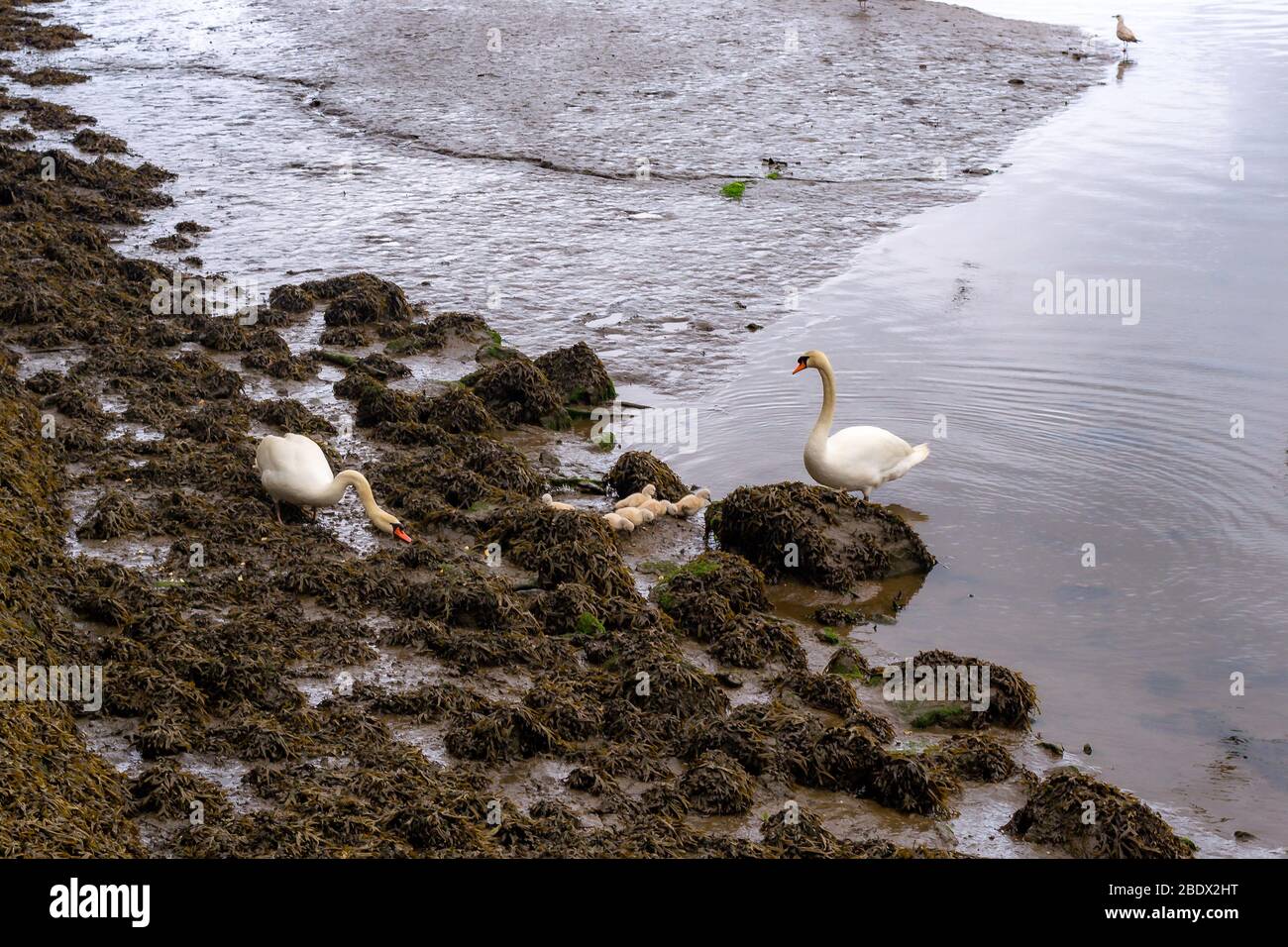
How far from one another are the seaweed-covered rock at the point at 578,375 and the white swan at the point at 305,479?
9.28 ft

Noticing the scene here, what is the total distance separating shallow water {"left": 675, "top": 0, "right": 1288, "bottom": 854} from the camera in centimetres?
741

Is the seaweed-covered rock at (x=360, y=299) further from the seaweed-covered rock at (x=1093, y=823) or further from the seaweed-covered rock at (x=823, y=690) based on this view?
the seaweed-covered rock at (x=1093, y=823)

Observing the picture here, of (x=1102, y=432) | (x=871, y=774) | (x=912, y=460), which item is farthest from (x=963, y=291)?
(x=871, y=774)

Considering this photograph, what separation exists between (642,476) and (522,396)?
1.88 metres

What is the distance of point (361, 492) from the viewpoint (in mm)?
8609

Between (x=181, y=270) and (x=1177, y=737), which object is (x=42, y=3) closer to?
(x=181, y=270)

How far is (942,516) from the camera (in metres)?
9.66

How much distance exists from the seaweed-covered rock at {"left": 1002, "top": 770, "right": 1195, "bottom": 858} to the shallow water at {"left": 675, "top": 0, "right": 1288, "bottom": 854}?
1.46 ft

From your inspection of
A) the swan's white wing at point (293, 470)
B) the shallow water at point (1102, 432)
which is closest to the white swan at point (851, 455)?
the shallow water at point (1102, 432)

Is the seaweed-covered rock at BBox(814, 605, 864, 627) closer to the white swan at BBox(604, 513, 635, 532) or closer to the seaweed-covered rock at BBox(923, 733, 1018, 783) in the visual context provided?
the white swan at BBox(604, 513, 635, 532)

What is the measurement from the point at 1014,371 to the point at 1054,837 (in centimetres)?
626

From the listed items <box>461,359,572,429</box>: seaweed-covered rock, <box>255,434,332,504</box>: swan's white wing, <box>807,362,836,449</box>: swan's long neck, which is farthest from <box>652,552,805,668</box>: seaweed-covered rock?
<box>461,359,572,429</box>: seaweed-covered rock

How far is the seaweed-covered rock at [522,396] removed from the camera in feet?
35.9
